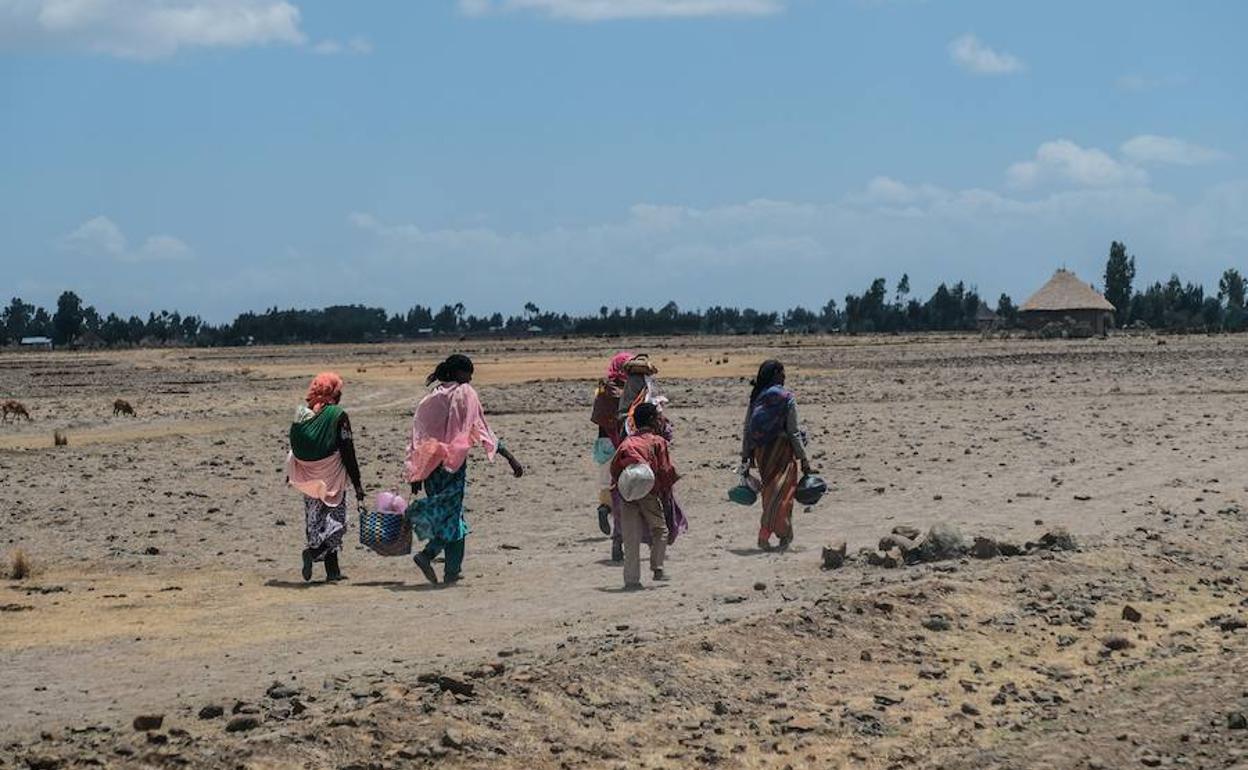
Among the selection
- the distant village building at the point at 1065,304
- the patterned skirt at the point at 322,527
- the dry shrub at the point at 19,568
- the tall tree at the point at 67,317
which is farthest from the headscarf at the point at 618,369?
the tall tree at the point at 67,317

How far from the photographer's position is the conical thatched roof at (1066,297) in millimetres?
94188

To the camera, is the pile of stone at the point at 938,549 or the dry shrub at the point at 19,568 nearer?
the pile of stone at the point at 938,549

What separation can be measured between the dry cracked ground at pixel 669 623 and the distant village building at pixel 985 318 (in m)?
103

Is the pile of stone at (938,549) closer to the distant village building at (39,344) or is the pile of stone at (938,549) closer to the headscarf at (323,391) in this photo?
the headscarf at (323,391)

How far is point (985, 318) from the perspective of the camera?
452ft

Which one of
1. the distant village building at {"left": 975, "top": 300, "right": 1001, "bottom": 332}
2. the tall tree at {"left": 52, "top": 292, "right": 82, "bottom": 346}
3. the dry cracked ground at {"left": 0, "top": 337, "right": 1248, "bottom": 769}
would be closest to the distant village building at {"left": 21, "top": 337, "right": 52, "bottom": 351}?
the tall tree at {"left": 52, "top": 292, "right": 82, "bottom": 346}

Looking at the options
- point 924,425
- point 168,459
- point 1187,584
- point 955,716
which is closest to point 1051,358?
point 924,425

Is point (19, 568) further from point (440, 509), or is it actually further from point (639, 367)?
point (639, 367)

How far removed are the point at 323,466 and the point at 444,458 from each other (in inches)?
39.0

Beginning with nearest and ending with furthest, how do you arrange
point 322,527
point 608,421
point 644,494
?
point 644,494 < point 322,527 < point 608,421

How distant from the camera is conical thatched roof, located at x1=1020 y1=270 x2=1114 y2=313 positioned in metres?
94.2

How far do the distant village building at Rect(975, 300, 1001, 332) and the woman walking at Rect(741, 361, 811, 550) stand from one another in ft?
351

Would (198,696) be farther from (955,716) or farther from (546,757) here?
(955,716)

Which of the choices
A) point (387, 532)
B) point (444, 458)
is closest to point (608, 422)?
point (444, 458)
